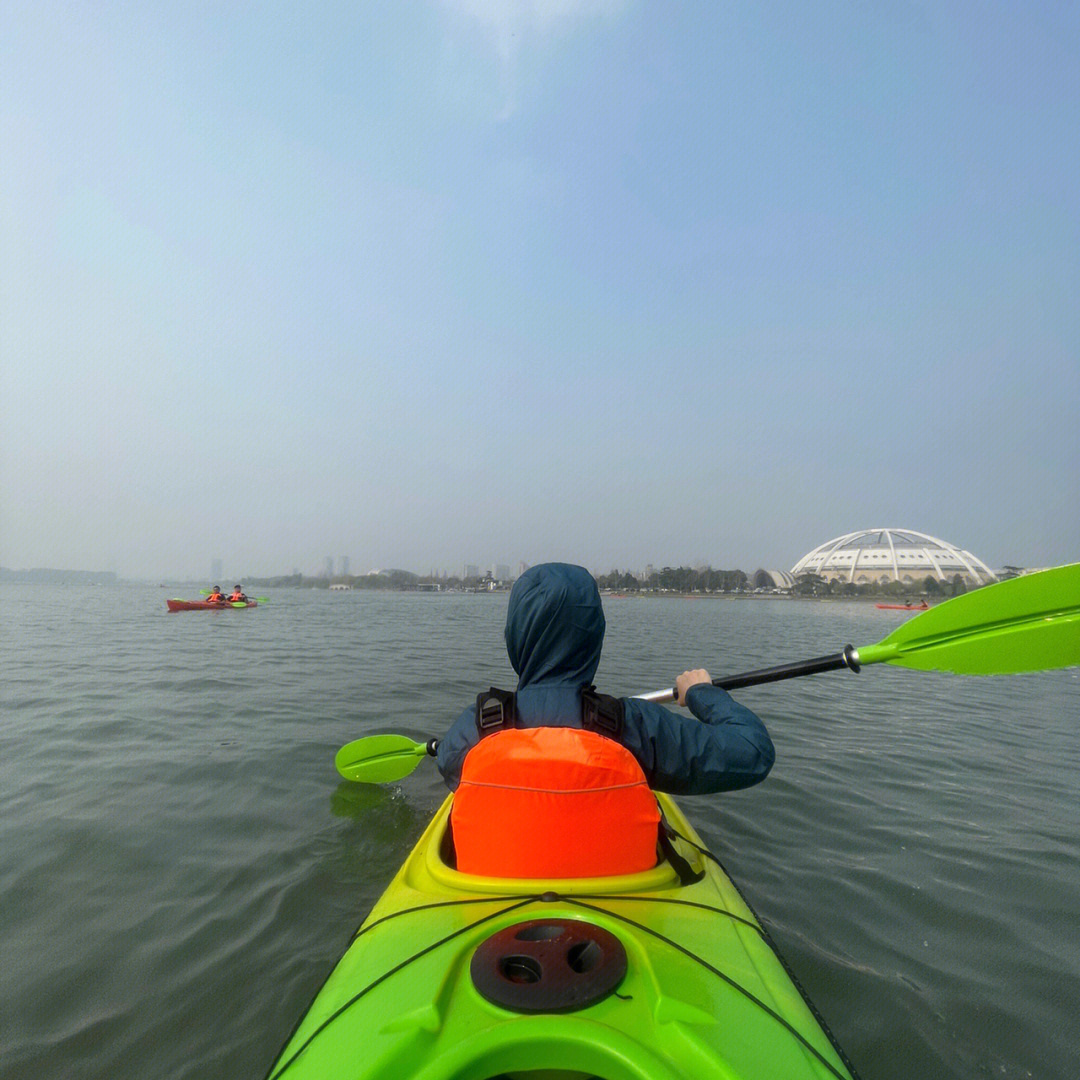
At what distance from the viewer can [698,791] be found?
244 cm

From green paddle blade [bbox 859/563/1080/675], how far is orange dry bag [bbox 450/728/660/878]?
2938 mm

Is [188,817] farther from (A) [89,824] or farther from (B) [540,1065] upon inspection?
(B) [540,1065]

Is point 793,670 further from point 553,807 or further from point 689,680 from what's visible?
point 553,807

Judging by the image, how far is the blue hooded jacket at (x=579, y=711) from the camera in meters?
2.35

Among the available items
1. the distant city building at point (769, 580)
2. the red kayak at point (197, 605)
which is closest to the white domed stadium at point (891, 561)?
the distant city building at point (769, 580)

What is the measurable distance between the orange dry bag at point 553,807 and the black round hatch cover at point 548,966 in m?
0.24

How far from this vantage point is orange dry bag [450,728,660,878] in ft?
6.70

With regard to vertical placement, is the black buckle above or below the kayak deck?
above

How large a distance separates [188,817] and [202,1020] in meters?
2.51

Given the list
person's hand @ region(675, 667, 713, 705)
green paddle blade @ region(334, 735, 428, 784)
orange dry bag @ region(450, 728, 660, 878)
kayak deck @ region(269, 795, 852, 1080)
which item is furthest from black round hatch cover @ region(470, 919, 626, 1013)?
green paddle blade @ region(334, 735, 428, 784)

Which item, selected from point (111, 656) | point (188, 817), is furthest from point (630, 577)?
point (188, 817)

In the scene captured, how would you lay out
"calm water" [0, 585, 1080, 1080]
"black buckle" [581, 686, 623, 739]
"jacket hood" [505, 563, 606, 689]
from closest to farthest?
"black buckle" [581, 686, 623, 739], "jacket hood" [505, 563, 606, 689], "calm water" [0, 585, 1080, 1080]

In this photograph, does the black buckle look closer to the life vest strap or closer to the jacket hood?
the life vest strap

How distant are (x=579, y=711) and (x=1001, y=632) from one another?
12.4 feet
